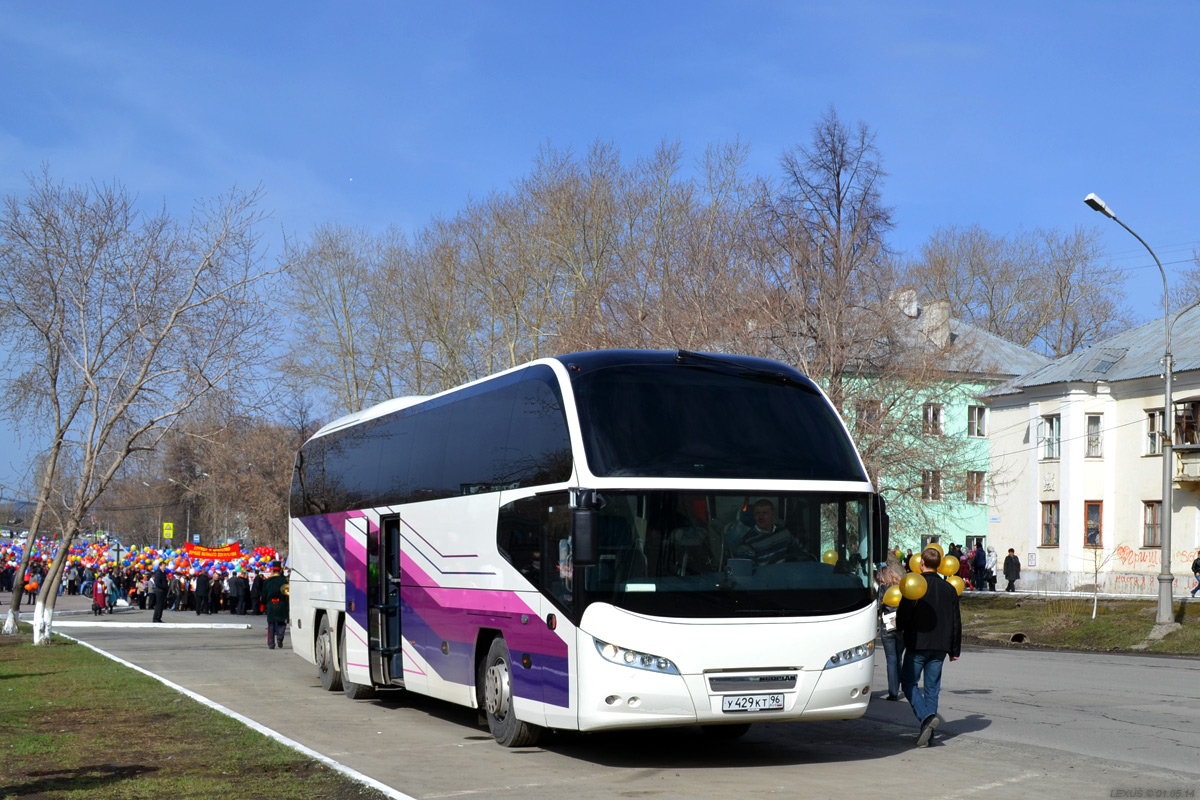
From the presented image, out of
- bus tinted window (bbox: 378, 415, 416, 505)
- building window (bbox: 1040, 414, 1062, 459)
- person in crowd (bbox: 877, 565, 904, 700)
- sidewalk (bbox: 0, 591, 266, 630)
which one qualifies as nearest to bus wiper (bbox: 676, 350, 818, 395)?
person in crowd (bbox: 877, 565, 904, 700)

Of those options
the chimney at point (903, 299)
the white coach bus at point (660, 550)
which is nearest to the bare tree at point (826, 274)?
the chimney at point (903, 299)

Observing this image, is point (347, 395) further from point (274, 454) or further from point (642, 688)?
point (642, 688)

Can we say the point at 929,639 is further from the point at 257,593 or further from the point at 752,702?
the point at 257,593

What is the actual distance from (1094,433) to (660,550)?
4695 cm

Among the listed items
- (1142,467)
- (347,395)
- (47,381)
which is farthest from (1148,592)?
(47,381)

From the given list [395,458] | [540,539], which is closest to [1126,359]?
[395,458]

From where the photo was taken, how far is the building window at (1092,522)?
5300 cm

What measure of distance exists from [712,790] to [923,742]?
307 centimetres

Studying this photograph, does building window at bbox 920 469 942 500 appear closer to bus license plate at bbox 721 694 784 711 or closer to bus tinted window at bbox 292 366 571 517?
bus tinted window at bbox 292 366 571 517

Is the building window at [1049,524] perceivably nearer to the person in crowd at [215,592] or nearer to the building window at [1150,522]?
the building window at [1150,522]

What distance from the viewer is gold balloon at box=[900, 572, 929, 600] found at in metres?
11.7

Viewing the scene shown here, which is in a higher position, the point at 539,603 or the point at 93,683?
the point at 539,603

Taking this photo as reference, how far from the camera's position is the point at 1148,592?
47875 millimetres

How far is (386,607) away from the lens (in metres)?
15.9
